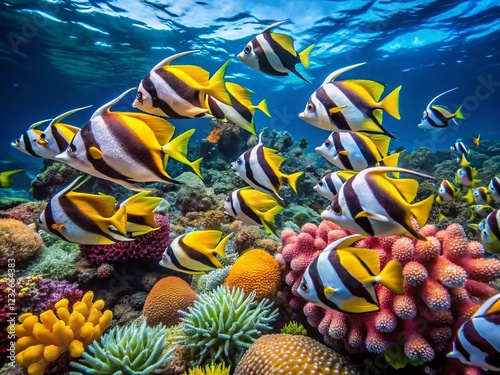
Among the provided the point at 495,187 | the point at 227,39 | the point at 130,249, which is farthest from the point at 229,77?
the point at 130,249

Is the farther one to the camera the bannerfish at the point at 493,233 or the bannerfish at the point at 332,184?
the bannerfish at the point at 493,233

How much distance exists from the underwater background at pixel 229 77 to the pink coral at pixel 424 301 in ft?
0.13

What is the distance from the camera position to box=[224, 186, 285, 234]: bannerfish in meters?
3.14

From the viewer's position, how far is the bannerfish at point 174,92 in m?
1.95

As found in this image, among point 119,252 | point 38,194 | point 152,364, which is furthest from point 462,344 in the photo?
point 38,194

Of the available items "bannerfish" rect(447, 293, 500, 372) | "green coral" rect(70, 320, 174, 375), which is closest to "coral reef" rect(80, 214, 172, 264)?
"green coral" rect(70, 320, 174, 375)

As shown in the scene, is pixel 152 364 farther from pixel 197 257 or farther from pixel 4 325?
pixel 4 325

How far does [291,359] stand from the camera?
248 cm

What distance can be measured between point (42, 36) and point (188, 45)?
34.3ft

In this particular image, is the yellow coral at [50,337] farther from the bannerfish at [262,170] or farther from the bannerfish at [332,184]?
the bannerfish at [332,184]

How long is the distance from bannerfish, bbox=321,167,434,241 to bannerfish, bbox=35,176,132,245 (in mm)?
1369

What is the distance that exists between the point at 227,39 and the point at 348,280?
2449cm

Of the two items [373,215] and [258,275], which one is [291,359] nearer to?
[258,275]

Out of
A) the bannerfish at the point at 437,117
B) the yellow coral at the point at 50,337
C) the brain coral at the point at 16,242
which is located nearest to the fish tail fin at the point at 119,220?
the yellow coral at the point at 50,337
